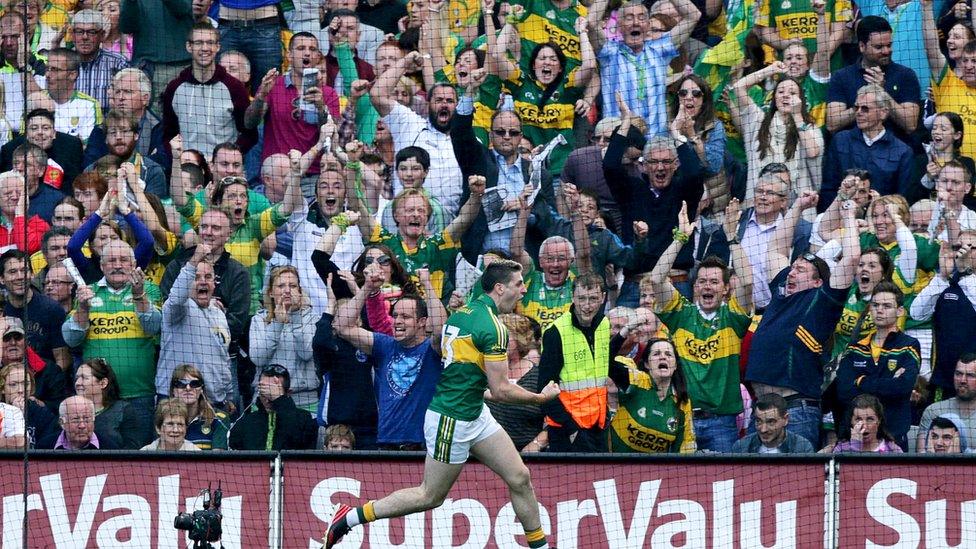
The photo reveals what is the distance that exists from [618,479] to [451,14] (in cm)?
500

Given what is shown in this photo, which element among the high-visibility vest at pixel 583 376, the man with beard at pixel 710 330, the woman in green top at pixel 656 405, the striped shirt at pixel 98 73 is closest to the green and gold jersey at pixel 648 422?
the woman in green top at pixel 656 405

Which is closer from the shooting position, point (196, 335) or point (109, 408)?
point (109, 408)

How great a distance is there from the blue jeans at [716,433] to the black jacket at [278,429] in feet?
8.64

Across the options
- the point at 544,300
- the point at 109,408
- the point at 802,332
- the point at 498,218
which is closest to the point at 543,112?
the point at 498,218

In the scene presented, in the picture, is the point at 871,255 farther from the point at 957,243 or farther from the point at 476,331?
the point at 476,331

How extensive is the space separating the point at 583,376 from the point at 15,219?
4.64 metres

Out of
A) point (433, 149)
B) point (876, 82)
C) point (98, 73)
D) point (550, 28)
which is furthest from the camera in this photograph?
point (98, 73)

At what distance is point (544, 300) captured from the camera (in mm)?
11945

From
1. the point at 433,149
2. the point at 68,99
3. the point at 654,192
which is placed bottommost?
the point at 654,192

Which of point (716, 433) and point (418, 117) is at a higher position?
point (418, 117)

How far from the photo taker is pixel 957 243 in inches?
455

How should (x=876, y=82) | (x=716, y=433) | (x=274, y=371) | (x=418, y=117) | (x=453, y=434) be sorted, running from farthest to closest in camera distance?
(x=418, y=117) < (x=876, y=82) < (x=274, y=371) < (x=716, y=433) < (x=453, y=434)

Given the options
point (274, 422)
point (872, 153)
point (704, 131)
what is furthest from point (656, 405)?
point (872, 153)

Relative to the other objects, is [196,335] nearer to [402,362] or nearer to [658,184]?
[402,362]
